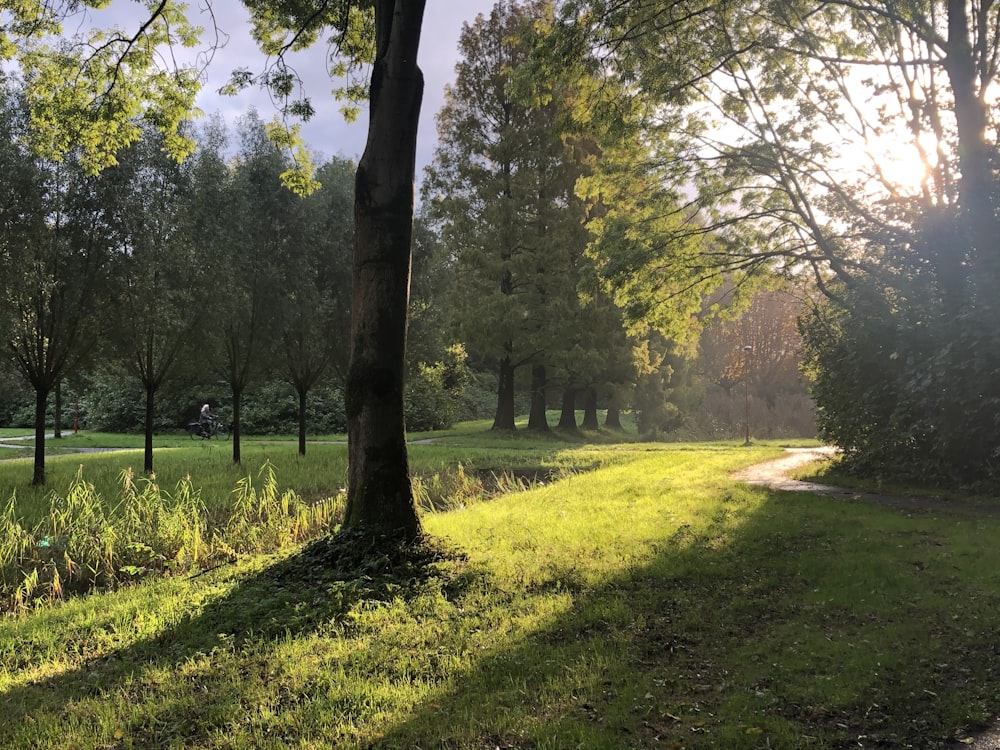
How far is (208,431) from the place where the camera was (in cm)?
2420

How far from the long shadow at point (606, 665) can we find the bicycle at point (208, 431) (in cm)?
2093

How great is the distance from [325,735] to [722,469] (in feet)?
36.3

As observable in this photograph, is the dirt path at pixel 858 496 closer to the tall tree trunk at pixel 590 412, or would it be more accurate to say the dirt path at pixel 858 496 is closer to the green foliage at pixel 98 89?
the green foliage at pixel 98 89

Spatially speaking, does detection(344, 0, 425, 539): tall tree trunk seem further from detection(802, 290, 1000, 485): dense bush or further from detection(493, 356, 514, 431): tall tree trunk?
detection(493, 356, 514, 431): tall tree trunk

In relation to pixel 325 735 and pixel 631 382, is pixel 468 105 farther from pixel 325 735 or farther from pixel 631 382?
pixel 325 735

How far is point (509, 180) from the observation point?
76.6 ft

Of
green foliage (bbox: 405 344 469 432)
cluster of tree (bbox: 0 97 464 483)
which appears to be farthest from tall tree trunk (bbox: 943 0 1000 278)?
green foliage (bbox: 405 344 469 432)

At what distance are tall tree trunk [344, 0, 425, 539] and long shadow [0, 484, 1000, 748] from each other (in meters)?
0.50

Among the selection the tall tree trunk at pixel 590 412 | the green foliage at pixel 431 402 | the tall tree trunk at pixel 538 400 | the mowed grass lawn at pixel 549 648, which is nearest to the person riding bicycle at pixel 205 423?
the green foliage at pixel 431 402

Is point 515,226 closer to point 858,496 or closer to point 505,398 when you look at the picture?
point 505,398

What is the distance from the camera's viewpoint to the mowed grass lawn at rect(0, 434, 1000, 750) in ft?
9.22

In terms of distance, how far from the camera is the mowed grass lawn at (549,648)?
2811 mm

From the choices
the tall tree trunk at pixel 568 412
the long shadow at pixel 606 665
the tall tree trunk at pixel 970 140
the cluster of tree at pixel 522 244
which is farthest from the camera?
the tall tree trunk at pixel 568 412

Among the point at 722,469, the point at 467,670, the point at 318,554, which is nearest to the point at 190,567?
the point at 318,554
